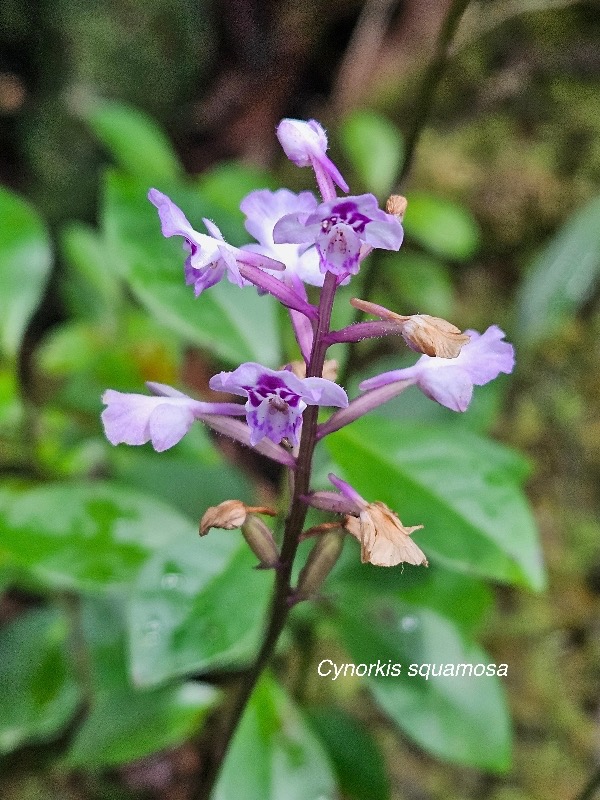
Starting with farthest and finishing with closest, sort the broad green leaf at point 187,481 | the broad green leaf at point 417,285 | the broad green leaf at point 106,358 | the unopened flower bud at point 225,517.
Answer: the broad green leaf at point 417,285, the broad green leaf at point 106,358, the broad green leaf at point 187,481, the unopened flower bud at point 225,517

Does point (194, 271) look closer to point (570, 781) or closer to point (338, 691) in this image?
point (338, 691)

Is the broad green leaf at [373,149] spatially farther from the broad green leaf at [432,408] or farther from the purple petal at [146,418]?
the purple petal at [146,418]

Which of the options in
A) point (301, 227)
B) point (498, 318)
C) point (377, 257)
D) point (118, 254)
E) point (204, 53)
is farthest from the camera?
point (204, 53)

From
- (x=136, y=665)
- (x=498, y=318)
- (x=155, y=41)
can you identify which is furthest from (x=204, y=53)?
(x=136, y=665)

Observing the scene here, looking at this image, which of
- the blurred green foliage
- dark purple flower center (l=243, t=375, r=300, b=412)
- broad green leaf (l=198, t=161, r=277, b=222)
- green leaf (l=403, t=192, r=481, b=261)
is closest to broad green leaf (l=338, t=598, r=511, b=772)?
the blurred green foliage

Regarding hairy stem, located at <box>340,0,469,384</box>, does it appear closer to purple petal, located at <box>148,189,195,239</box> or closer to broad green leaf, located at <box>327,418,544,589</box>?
broad green leaf, located at <box>327,418,544,589</box>

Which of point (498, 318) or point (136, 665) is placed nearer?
point (136, 665)

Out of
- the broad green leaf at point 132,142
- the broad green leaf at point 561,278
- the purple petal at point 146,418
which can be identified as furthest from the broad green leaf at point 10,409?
the broad green leaf at point 561,278
